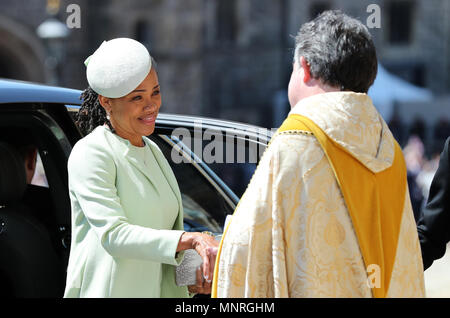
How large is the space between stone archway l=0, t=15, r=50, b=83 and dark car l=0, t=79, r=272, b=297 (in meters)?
20.2

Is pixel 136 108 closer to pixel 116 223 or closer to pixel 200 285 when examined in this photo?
pixel 116 223

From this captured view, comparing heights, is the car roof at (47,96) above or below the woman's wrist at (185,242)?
above

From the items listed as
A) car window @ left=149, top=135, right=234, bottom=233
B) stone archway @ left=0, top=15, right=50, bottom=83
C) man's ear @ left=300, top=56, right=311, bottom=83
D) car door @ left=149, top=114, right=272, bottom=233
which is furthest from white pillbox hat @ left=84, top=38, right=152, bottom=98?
stone archway @ left=0, top=15, right=50, bottom=83

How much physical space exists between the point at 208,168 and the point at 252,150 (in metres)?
0.36

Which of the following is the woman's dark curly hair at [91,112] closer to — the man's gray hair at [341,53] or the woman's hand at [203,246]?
the woman's hand at [203,246]

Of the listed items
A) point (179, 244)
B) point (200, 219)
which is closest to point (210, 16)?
point (200, 219)

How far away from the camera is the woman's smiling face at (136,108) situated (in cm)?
226

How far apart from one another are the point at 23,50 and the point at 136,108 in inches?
863

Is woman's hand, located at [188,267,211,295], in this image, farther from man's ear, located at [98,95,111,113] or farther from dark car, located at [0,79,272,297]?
dark car, located at [0,79,272,297]

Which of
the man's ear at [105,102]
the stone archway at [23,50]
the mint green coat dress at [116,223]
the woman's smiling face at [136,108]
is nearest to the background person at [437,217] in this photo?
the mint green coat dress at [116,223]

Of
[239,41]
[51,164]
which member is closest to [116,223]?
[51,164]

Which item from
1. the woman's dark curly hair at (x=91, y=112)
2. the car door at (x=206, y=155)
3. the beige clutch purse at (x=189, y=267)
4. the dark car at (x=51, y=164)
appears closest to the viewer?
the beige clutch purse at (x=189, y=267)

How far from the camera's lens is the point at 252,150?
3.29 metres

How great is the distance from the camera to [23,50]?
23.1m
